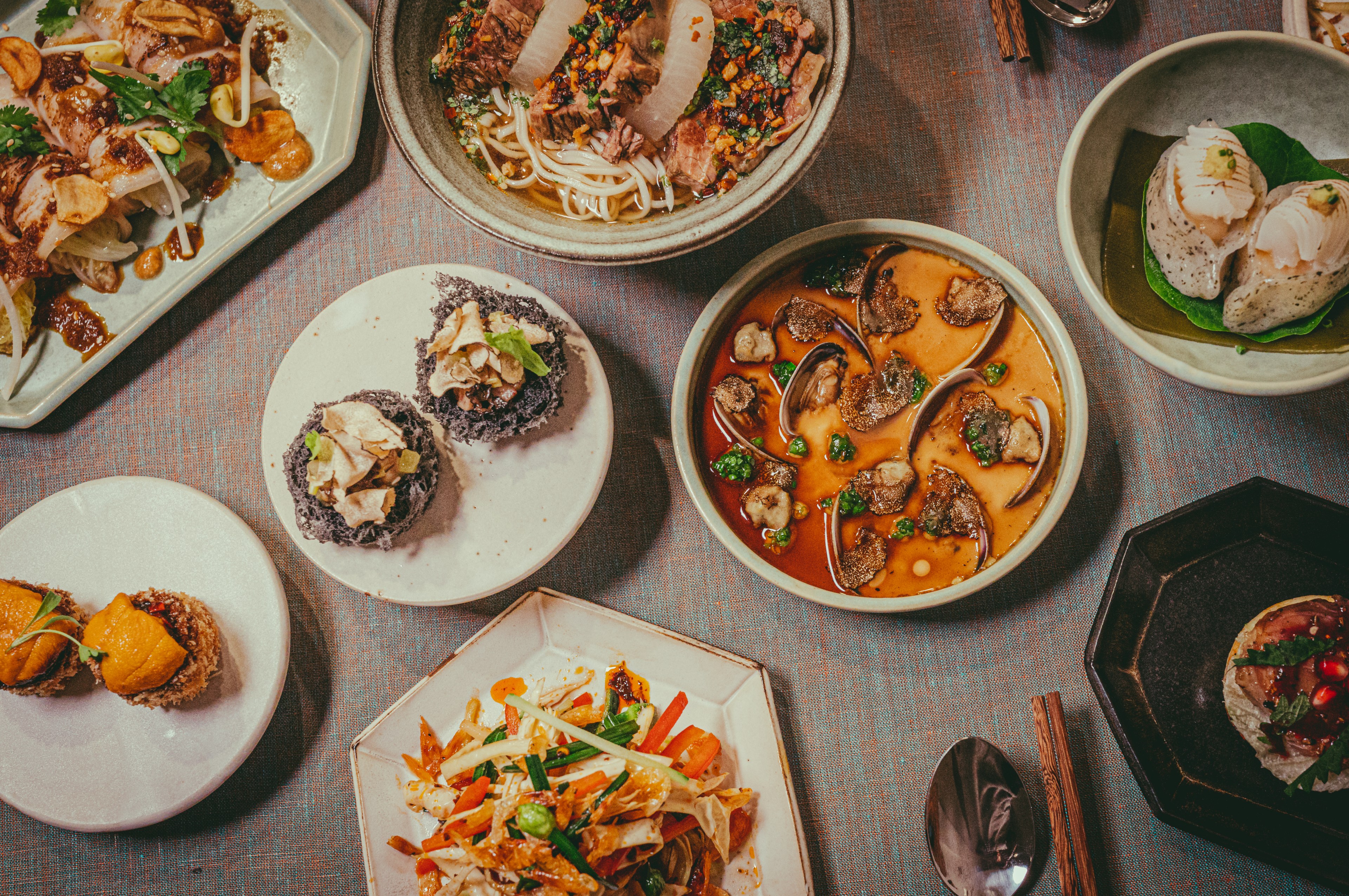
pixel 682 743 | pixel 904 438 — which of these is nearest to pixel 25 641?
pixel 682 743

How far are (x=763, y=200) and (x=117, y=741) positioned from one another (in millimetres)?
2448

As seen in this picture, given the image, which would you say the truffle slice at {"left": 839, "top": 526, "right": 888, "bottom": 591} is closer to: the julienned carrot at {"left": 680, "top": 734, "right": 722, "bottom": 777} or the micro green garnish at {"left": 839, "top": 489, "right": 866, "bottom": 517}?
the micro green garnish at {"left": 839, "top": 489, "right": 866, "bottom": 517}

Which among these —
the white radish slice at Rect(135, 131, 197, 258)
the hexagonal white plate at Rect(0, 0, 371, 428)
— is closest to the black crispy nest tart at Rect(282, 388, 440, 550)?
the hexagonal white plate at Rect(0, 0, 371, 428)

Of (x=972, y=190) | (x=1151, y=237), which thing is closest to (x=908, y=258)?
(x=972, y=190)

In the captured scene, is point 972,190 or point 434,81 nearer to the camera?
point 434,81

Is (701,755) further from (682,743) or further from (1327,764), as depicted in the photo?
(1327,764)

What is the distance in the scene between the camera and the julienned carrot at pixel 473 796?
210cm

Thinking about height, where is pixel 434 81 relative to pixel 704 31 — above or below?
below

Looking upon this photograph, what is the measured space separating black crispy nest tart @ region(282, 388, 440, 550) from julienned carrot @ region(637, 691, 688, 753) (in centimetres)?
91

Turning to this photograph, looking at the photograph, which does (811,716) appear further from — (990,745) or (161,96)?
(161,96)

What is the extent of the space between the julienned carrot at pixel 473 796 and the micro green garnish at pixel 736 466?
1.09m

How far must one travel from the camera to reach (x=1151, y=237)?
1974mm

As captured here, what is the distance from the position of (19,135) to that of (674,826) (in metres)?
2.86

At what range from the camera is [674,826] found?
2.09 m
